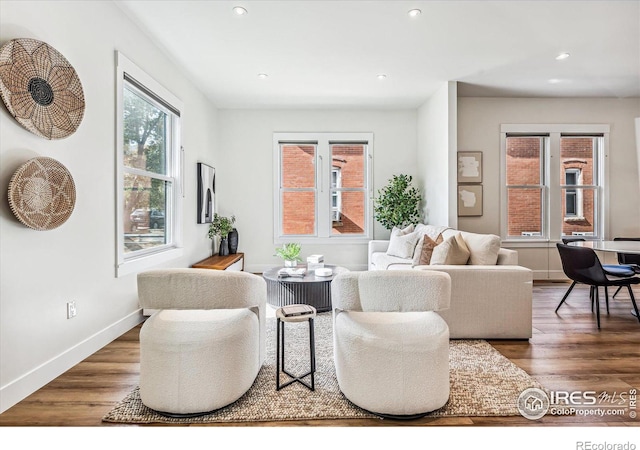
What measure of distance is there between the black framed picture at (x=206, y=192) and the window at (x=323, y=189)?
108 centimetres

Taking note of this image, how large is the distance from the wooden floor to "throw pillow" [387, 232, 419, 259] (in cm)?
157

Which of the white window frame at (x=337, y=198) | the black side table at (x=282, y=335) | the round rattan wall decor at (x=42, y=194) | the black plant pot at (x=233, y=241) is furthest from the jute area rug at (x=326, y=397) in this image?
the white window frame at (x=337, y=198)

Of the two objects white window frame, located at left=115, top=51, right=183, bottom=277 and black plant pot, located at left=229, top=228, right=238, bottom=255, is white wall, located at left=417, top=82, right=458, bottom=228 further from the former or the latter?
white window frame, located at left=115, top=51, right=183, bottom=277

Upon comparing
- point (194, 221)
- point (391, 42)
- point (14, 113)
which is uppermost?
point (391, 42)

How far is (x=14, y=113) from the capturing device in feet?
6.22

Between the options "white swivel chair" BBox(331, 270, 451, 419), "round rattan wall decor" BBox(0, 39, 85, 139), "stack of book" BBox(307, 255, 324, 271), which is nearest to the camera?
"white swivel chair" BBox(331, 270, 451, 419)

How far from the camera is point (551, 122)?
5320 mm

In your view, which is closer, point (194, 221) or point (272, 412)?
point (272, 412)

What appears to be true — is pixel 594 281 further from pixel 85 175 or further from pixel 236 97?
pixel 236 97

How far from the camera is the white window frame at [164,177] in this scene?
2936 mm

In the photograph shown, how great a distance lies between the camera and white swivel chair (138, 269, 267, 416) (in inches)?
67.9

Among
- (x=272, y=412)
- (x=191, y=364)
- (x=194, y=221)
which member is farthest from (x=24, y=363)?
(x=194, y=221)

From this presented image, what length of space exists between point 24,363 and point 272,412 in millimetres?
1506

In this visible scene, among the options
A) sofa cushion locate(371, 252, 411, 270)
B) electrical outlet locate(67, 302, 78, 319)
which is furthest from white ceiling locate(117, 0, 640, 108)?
electrical outlet locate(67, 302, 78, 319)
